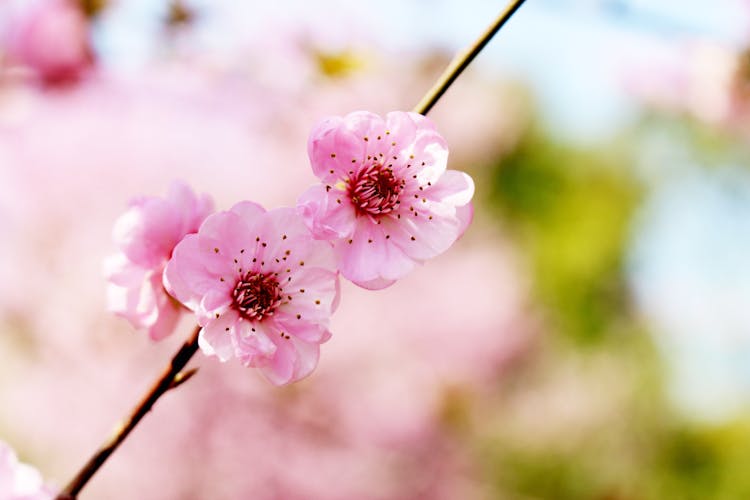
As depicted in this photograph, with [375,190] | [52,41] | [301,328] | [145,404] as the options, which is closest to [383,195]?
[375,190]

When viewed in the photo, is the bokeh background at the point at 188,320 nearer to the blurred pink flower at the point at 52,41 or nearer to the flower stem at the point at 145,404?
the blurred pink flower at the point at 52,41

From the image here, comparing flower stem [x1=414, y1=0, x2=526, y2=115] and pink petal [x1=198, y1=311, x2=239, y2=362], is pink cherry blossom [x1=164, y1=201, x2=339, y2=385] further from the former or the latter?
flower stem [x1=414, y1=0, x2=526, y2=115]

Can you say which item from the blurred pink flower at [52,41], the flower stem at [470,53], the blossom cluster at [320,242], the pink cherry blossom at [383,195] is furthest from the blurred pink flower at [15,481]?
the blurred pink flower at [52,41]

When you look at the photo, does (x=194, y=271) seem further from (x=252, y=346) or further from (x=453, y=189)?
(x=453, y=189)

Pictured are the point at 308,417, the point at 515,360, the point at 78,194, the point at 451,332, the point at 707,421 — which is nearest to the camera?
the point at 78,194

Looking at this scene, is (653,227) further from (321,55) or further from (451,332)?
(321,55)

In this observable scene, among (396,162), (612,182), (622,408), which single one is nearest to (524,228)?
(612,182)
